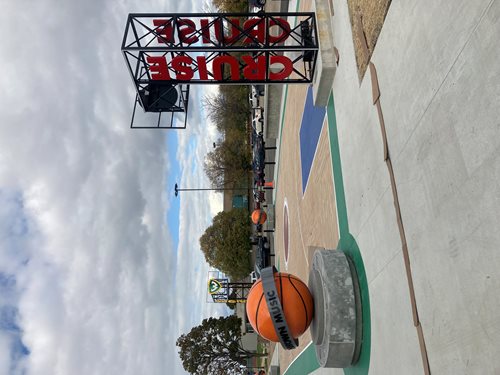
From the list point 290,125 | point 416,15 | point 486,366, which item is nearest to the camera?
point 486,366

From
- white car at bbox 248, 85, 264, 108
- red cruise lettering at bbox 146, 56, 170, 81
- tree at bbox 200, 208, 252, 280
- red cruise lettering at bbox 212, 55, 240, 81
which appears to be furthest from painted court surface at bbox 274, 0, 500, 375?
tree at bbox 200, 208, 252, 280

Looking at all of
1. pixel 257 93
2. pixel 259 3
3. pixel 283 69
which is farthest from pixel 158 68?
pixel 257 93

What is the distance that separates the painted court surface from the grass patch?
28cm

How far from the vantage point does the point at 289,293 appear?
7.31 m

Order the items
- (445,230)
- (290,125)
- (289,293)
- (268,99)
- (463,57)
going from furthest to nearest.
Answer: (268,99), (290,125), (289,293), (445,230), (463,57)

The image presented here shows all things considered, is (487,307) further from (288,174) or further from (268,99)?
(268,99)

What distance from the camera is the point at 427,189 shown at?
4473 mm

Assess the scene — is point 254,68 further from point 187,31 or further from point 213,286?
point 213,286

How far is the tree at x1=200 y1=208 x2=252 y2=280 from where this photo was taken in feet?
143

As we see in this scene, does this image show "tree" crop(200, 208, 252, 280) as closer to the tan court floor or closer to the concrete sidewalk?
the tan court floor

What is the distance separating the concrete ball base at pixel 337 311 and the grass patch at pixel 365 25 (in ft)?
11.6

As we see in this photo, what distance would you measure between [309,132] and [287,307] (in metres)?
6.99

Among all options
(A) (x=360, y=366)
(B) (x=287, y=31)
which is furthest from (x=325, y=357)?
(B) (x=287, y=31)

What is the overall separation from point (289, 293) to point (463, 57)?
511cm
